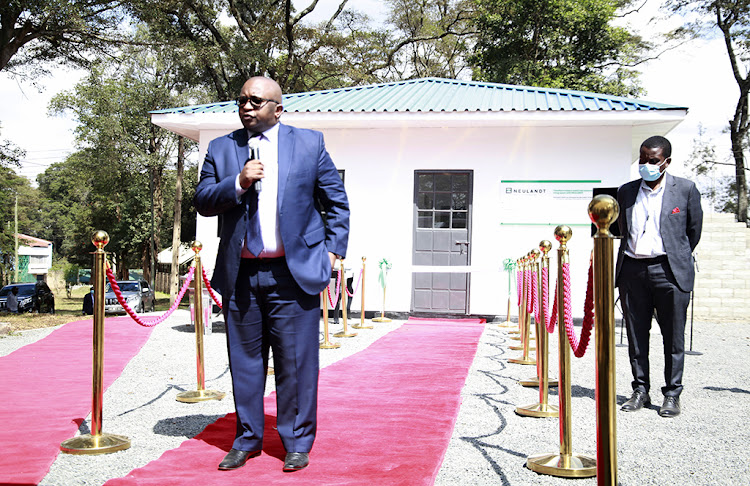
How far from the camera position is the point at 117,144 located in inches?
1355

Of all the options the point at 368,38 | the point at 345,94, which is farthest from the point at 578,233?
the point at 368,38

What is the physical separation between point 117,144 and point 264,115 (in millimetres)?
33121

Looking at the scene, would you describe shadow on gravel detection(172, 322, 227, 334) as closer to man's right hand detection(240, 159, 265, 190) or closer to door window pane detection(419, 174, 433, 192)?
door window pane detection(419, 174, 433, 192)

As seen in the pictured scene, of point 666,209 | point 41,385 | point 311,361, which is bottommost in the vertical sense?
point 41,385

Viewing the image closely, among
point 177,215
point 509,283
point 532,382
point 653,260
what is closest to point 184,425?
point 532,382

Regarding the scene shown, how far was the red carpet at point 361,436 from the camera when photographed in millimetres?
3465

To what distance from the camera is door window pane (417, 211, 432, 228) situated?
1284 cm

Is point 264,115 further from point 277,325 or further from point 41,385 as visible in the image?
point 41,385

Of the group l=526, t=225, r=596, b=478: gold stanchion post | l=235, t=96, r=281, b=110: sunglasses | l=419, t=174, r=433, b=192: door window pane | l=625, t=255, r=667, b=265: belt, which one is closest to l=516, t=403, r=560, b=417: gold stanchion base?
l=526, t=225, r=596, b=478: gold stanchion post

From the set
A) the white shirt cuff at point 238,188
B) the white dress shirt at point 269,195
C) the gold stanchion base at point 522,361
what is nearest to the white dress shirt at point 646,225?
the gold stanchion base at point 522,361

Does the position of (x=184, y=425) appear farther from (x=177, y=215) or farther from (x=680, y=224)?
(x=177, y=215)

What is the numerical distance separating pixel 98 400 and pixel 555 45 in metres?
25.3

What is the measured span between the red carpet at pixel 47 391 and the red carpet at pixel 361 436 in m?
0.74

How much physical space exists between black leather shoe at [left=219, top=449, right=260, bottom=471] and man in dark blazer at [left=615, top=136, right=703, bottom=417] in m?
3.04
